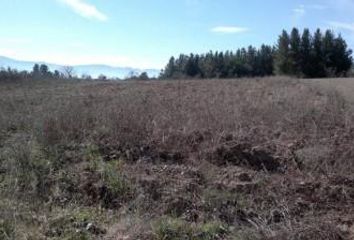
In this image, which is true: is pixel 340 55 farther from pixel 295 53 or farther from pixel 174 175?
pixel 174 175

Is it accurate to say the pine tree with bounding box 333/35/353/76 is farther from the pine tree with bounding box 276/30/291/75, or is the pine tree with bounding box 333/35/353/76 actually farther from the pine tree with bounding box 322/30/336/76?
the pine tree with bounding box 276/30/291/75

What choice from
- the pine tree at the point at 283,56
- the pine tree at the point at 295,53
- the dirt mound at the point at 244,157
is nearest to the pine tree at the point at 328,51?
the pine tree at the point at 295,53

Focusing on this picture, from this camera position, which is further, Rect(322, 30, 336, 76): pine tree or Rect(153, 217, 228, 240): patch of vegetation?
Rect(322, 30, 336, 76): pine tree

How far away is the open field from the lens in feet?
16.0

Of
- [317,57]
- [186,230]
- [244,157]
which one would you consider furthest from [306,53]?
[186,230]

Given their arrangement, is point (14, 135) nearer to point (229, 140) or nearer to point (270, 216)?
point (229, 140)

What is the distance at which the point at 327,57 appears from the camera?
66.1 metres

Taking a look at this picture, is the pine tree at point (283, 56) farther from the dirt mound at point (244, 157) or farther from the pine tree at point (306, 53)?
the dirt mound at point (244, 157)

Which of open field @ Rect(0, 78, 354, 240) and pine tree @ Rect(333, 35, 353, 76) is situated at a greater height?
pine tree @ Rect(333, 35, 353, 76)

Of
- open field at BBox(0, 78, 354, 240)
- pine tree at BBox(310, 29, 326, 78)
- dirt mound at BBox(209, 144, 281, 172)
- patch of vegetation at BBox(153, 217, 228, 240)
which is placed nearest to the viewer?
patch of vegetation at BBox(153, 217, 228, 240)

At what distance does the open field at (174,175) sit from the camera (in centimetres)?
489

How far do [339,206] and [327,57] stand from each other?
64.0 m

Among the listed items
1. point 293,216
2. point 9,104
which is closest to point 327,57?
point 9,104

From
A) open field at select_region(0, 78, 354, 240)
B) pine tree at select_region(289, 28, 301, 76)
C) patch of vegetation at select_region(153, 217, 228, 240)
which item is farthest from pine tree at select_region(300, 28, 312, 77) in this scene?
patch of vegetation at select_region(153, 217, 228, 240)
